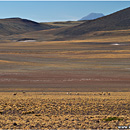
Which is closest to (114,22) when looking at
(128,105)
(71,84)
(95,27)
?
(95,27)

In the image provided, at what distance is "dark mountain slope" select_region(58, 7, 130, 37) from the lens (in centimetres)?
10631

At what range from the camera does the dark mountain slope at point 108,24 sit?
349 feet

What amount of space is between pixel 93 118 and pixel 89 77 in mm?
15239

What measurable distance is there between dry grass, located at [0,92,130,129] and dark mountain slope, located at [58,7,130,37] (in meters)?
94.1

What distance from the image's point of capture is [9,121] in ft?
28.9

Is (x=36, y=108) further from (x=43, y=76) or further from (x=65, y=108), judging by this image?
(x=43, y=76)

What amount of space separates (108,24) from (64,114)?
103m

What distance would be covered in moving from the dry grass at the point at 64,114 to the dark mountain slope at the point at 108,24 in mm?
94052

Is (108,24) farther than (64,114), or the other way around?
(108,24)

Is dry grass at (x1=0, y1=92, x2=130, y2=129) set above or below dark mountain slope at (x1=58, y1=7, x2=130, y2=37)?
below

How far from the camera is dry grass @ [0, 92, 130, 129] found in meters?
8.30

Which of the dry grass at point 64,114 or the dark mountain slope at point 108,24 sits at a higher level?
the dark mountain slope at point 108,24

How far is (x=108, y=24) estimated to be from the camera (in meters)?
111

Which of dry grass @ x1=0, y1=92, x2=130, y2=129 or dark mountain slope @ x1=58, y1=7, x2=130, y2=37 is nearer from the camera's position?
dry grass @ x1=0, y1=92, x2=130, y2=129
